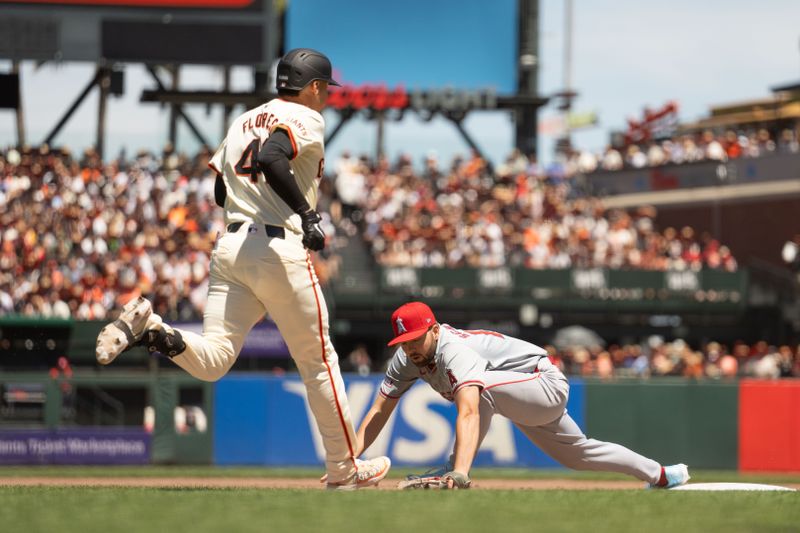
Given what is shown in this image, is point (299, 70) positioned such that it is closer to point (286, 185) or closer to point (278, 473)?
point (286, 185)

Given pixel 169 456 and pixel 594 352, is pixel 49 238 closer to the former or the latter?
pixel 169 456

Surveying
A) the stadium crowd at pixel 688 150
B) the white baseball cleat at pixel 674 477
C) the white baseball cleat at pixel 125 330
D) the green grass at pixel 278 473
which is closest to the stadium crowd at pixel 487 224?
the stadium crowd at pixel 688 150

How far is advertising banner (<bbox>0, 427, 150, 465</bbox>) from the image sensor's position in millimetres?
15648

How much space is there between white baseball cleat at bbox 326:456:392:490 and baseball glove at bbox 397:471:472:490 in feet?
0.93

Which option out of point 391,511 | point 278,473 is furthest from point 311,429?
point 391,511

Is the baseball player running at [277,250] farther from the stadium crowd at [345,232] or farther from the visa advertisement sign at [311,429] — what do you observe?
the stadium crowd at [345,232]

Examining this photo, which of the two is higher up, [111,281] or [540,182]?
[540,182]

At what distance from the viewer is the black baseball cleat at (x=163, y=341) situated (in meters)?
6.14

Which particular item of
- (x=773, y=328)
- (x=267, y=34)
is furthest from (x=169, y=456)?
(x=773, y=328)

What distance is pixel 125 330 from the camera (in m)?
6.03

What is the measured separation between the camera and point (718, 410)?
16.8 meters

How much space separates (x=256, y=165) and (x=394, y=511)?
206 centimetres

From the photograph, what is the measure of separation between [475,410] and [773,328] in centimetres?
2153

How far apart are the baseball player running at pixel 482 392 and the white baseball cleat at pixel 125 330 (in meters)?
1.30
